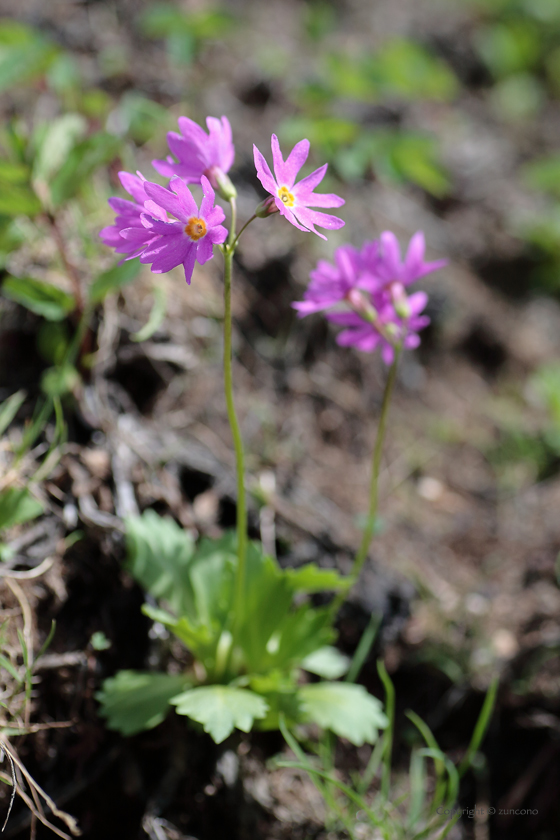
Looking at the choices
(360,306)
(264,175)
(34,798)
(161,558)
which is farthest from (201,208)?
(34,798)

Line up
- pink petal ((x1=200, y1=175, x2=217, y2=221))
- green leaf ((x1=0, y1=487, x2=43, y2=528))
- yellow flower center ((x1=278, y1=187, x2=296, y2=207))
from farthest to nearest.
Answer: green leaf ((x1=0, y1=487, x2=43, y2=528)) → yellow flower center ((x1=278, y1=187, x2=296, y2=207)) → pink petal ((x1=200, y1=175, x2=217, y2=221))

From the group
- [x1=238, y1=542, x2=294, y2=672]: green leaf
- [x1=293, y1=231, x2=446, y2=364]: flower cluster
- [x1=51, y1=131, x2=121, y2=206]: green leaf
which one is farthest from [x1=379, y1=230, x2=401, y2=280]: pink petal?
[x1=51, y1=131, x2=121, y2=206]: green leaf

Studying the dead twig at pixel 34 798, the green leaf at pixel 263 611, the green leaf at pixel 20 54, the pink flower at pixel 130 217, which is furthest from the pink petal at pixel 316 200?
the green leaf at pixel 20 54

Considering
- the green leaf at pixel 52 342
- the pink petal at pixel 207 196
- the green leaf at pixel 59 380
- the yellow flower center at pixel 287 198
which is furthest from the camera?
the green leaf at pixel 52 342

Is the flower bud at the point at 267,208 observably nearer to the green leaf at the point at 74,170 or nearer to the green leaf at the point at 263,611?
the green leaf at the point at 263,611

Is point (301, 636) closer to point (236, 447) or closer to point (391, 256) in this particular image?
point (236, 447)

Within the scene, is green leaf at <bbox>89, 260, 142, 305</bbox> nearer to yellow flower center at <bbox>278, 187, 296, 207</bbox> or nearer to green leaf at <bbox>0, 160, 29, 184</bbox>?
green leaf at <bbox>0, 160, 29, 184</bbox>
